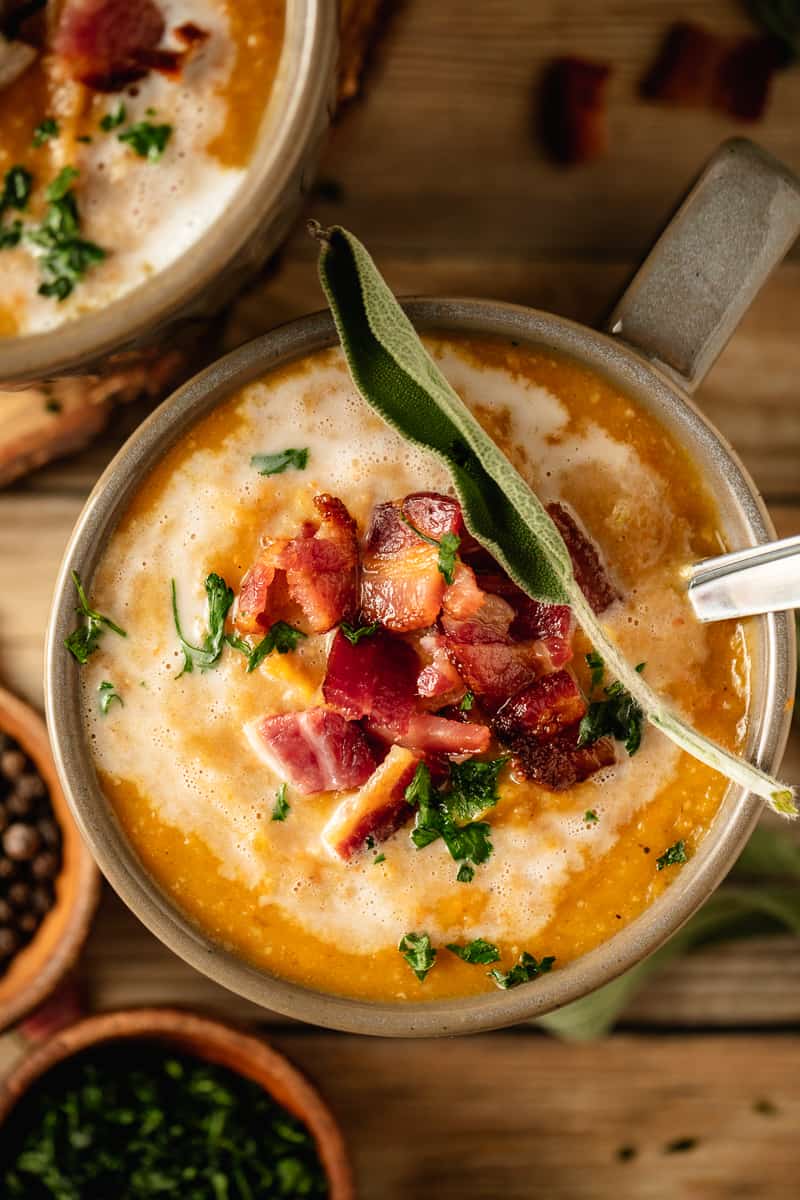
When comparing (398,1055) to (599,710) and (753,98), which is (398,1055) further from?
(753,98)

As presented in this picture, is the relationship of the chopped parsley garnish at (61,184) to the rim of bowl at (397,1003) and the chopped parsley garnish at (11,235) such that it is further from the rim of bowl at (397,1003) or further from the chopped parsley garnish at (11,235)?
the rim of bowl at (397,1003)

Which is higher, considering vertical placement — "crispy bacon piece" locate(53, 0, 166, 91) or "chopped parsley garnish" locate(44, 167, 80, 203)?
"crispy bacon piece" locate(53, 0, 166, 91)

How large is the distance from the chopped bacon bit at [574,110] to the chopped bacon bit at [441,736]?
42.6 inches

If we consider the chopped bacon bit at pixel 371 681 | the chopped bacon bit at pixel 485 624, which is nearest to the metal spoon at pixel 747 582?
the chopped bacon bit at pixel 485 624

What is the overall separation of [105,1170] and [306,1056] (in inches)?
15.2

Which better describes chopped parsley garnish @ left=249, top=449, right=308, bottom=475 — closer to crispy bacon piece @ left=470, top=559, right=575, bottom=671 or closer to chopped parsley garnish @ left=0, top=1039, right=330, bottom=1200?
crispy bacon piece @ left=470, top=559, right=575, bottom=671

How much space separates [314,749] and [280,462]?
369 millimetres

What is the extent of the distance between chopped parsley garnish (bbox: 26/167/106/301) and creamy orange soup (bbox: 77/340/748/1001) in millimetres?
276

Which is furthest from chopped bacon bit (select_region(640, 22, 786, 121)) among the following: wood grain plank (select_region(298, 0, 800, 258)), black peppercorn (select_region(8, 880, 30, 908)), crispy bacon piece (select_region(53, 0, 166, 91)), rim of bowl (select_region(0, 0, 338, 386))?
black peppercorn (select_region(8, 880, 30, 908))

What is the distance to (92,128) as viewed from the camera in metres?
1.80

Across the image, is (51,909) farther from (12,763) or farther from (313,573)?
(313,573)

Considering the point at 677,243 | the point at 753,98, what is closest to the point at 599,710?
the point at 677,243

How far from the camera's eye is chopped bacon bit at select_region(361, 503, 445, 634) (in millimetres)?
1650

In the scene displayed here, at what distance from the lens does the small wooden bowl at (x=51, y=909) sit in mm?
2078
